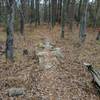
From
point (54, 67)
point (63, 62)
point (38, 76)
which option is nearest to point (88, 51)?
point (63, 62)

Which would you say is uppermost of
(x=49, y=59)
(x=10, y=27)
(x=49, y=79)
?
(x=10, y=27)

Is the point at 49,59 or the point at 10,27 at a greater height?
the point at 10,27

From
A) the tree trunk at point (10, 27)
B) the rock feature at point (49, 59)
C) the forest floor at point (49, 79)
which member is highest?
the tree trunk at point (10, 27)

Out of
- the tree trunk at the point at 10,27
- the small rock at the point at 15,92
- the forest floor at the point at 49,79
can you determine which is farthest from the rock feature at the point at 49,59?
the small rock at the point at 15,92

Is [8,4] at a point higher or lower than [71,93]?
higher

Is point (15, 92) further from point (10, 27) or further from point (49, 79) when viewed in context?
point (10, 27)

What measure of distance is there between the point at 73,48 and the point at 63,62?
3812mm

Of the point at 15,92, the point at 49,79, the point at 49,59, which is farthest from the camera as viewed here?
the point at 49,59

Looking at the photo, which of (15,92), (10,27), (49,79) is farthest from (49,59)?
(15,92)

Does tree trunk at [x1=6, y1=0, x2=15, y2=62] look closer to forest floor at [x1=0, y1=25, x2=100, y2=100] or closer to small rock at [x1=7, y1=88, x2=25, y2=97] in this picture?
forest floor at [x1=0, y1=25, x2=100, y2=100]

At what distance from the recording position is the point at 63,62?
10.8 m

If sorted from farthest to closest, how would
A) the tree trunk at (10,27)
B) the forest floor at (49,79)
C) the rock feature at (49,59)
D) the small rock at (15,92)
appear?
the rock feature at (49,59), the tree trunk at (10,27), the forest floor at (49,79), the small rock at (15,92)

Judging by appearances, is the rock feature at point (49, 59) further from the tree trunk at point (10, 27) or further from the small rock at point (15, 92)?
the small rock at point (15, 92)

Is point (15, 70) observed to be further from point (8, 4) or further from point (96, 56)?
point (96, 56)
